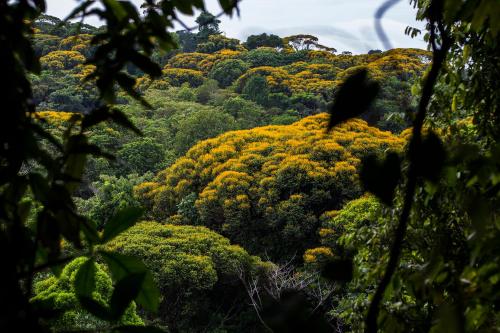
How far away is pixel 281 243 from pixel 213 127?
5.99 m

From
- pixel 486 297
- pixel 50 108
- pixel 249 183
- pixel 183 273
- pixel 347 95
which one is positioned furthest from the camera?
pixel 50 108

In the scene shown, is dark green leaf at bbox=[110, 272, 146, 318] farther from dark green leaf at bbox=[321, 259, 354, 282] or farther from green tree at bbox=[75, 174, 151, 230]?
green tree at bbox=[75, 174, 151, 230]

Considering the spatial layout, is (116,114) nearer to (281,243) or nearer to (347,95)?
(347,95)

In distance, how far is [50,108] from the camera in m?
18.3

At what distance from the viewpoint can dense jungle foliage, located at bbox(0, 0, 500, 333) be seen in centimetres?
42

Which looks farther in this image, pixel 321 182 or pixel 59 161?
pixel 321 182

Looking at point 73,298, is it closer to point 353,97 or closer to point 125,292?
point 125,292

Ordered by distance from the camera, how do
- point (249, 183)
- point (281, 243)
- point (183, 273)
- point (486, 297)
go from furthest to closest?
point (249, 183) < point (281, 243) < point (183, 273) < point (486, 297)

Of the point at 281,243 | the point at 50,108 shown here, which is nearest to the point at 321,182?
the point at 281,243

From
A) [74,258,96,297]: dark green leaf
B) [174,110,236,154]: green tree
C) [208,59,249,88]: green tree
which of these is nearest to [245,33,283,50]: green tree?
[208,59,249,88]: green tree

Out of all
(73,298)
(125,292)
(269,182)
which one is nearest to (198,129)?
(269,182)

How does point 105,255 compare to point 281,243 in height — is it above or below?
above

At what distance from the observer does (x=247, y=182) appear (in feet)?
31.8

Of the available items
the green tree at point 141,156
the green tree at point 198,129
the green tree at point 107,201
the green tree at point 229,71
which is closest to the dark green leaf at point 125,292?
the green tree at point 107,201
